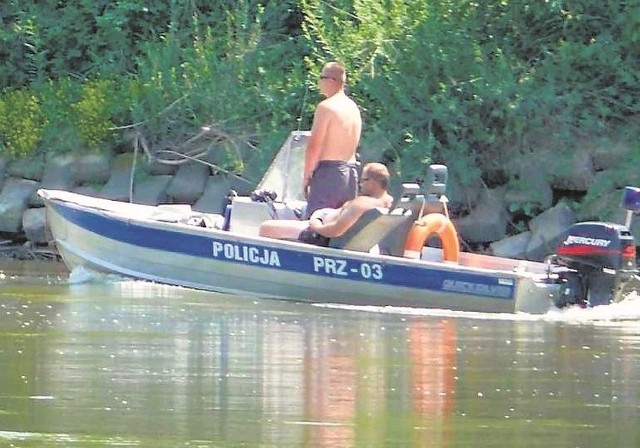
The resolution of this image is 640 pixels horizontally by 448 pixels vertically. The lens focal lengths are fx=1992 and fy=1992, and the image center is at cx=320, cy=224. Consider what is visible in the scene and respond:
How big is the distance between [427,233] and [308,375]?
493 cm

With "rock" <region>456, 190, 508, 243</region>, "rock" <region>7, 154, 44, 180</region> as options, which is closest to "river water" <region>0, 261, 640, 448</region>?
"rock" <region>456, 190, 508, 243</region>

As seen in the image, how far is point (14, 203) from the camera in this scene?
21594 millimetres

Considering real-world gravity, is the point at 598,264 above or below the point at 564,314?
above

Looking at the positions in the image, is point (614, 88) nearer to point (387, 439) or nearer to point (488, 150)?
point (488, 150)

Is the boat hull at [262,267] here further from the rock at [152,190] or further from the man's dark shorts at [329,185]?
the rock at [152,190]

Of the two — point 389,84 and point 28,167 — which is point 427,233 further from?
point 28,167

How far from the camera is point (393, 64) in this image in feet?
66.1

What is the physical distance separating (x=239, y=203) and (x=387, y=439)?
7.92 m

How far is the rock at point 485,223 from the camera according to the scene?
19875 mm

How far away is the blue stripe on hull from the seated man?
193mm


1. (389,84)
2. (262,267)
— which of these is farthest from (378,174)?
(389,84)

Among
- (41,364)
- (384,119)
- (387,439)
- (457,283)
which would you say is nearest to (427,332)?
(457,283)

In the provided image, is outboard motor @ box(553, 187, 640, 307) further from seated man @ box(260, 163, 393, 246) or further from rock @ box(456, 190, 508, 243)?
rock @ box(456, 190, 508, 243)

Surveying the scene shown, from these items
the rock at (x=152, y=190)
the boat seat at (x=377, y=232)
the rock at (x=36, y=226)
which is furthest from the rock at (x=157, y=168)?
the boat seat at (x=377, y=232)
